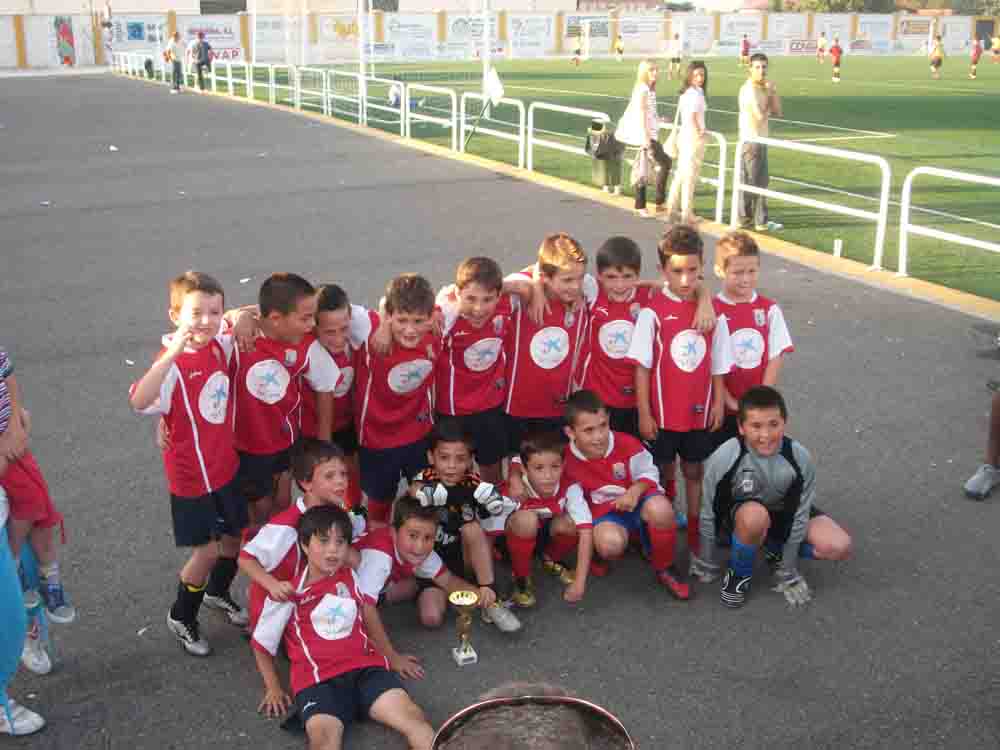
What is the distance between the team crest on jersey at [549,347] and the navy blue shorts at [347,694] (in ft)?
5.77

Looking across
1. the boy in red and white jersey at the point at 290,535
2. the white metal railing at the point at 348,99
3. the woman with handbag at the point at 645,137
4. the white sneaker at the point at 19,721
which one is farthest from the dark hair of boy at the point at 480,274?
the white metal railing at the point at 348,99

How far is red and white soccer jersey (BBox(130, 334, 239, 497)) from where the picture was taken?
4.11 metres

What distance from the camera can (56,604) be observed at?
4.28m

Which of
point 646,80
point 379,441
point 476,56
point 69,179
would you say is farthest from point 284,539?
point 476,56

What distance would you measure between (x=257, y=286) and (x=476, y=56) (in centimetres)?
4877

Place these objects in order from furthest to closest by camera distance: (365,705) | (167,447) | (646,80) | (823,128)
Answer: (823,128)
(646,80)
(167,447)
(365,705)

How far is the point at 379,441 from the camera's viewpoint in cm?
496

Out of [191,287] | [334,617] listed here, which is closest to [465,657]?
[334,617]

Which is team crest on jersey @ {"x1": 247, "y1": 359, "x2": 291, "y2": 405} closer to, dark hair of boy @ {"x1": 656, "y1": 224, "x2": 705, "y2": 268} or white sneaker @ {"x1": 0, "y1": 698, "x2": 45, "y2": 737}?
white sneaker @ {"x1": 0, "y1": 698, "x2": 45, "y2": 737}

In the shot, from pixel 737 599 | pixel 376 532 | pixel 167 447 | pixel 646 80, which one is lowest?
pixel 737 599

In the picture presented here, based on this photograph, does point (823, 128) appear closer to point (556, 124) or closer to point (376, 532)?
point (556, 124)

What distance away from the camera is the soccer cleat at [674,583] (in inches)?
186

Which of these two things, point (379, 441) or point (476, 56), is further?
point (476, 56)

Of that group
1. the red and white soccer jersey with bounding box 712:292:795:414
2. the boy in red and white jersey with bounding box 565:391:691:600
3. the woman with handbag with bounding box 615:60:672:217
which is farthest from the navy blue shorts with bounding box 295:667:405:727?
the woman with handbag with bounding box 615:60:672:217
